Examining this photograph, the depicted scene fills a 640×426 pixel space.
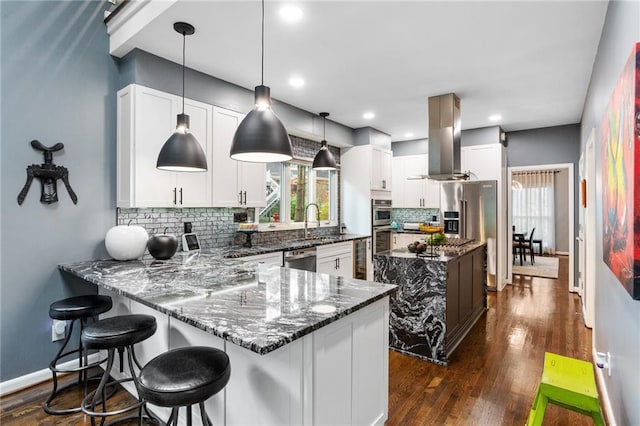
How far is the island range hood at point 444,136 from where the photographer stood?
13.2 feet

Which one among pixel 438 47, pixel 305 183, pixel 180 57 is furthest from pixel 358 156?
pixel 180 57

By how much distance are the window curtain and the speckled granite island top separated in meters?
9.58

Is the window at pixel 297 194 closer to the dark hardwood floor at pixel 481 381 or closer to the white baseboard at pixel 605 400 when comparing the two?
the dark hardwood floor at pixel 481 381

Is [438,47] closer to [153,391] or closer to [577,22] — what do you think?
[577,22]

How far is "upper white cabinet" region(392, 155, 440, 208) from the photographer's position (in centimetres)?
634

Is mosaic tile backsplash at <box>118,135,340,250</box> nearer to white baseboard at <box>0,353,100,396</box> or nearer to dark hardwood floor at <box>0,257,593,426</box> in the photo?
white baseboard at <box>0,353,100,396</box>

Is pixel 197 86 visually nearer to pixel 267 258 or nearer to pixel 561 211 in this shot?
pixel 267 258

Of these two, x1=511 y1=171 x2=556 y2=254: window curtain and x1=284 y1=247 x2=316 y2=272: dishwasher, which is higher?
x1=511 y1=171 x2=556 y2=254: window curtain

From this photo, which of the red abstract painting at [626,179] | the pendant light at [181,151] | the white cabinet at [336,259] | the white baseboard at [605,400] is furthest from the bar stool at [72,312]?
the white baseboard at [605,400]

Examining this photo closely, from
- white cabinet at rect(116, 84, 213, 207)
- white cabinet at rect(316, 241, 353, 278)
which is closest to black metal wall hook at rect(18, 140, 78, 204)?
white cabinet at rect(116, 84, 213, 207)

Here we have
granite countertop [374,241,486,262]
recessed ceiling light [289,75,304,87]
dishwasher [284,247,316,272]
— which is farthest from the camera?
dishwasher [284,247,316,272]

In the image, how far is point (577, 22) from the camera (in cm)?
252

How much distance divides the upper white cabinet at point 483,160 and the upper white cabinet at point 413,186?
2.16ft

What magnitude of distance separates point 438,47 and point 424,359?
2753 millimetres
